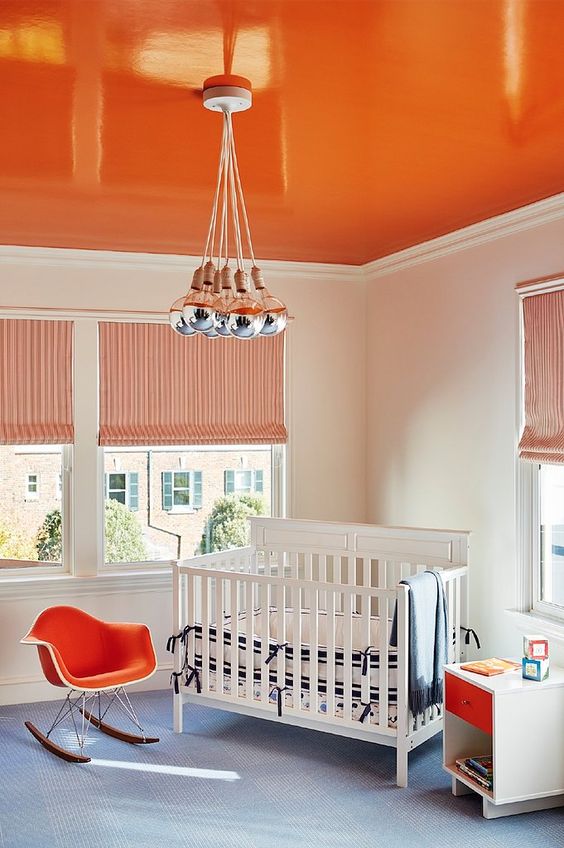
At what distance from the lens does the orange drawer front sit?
11.4ft

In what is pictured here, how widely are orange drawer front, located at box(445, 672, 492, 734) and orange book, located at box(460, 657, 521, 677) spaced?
0.25ft

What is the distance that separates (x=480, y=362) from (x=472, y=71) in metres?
2.19

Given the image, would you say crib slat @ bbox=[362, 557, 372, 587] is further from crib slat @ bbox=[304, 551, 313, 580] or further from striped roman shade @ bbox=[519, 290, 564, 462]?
striped roman shade @ bbox=[519, 290, 564, 462]

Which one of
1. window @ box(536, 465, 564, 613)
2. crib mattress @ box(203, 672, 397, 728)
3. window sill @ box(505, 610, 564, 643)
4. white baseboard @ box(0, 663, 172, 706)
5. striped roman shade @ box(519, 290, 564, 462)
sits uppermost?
striped roman shade @ box(519, 290, 564, 462)

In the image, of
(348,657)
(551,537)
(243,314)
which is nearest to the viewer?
(243,314)

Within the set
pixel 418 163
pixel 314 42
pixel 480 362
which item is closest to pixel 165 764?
pixel 480 362

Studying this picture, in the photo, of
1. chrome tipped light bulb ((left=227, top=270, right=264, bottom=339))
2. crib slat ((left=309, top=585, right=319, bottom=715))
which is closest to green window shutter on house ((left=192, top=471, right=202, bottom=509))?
crib slat ((left=309, top=585, right=319, bottom=715))

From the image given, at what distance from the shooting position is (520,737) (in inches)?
135

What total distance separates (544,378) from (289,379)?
6.46 feet

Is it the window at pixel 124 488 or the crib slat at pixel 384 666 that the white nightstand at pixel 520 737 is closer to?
the crib slat at pixel 384 666

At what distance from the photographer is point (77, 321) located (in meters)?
5.05

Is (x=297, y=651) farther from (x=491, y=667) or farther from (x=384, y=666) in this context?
(x=491, y=667)

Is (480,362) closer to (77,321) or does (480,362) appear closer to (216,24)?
(77,321)

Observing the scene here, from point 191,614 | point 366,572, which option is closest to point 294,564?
point 366,572
